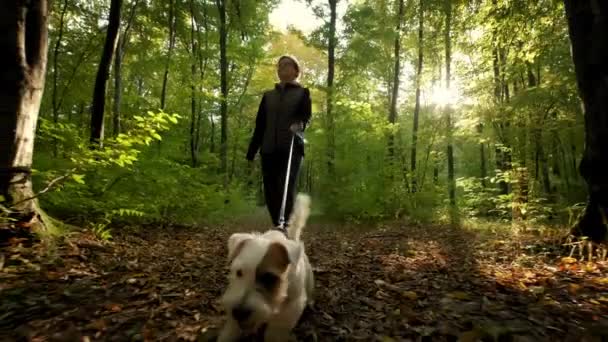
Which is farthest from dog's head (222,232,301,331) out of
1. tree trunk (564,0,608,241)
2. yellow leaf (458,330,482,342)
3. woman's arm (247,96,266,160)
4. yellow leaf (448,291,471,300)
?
tree trunk (564,0,608,241)

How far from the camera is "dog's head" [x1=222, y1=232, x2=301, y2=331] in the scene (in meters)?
2.19

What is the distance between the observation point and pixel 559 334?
8.52 ft

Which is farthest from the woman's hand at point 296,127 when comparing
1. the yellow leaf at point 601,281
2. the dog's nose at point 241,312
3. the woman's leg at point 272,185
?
the yellow leaf at point 601,281

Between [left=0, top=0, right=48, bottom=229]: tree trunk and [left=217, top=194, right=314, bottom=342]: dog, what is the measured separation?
2715 mm

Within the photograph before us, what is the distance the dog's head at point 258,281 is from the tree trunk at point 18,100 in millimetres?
2754

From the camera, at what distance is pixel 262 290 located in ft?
7.57

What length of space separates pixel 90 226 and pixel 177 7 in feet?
38.0

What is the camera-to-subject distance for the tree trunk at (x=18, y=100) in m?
3.88

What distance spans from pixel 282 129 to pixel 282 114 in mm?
223

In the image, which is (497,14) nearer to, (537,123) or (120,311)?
(537,123)

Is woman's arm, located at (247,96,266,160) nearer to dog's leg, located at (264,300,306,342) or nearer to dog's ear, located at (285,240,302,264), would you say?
dog's ear, located at (285,240,302,264)

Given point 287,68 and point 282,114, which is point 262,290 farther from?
point 287,68

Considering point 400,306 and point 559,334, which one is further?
point 400,306

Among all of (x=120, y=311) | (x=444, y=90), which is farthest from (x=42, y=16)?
(x=444, y=90)
